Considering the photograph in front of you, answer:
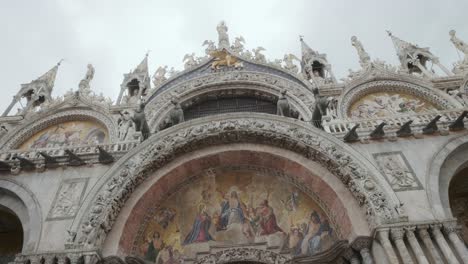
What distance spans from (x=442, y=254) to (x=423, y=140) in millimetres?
3275

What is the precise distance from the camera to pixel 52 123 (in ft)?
45.7

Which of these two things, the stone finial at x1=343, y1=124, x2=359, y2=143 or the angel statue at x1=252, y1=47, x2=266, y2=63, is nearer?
the stone finial at x1=343, y1=124, x2=359, y2=143

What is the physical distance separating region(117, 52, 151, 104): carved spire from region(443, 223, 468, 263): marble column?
1246cm

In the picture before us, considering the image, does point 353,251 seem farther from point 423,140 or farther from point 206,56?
point 206,56

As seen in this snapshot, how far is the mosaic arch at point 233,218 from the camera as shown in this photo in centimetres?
891

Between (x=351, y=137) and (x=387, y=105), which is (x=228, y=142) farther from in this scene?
(x=387, y=105)

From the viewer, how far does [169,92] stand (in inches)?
586

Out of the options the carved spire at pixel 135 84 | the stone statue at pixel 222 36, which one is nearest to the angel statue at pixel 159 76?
the carved spire at pixel 135 84

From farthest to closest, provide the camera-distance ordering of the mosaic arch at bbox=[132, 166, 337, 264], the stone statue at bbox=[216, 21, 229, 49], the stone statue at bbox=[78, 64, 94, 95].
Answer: the stone statue at bbox=[216, 21, 229, 49], the stone statue at bbox=[78, 64, 94, 95], the mosaic arch at bbox=[132, 166, 337, 264]

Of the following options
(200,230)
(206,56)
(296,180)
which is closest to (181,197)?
(200,230)

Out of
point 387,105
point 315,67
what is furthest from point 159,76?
point 387,105

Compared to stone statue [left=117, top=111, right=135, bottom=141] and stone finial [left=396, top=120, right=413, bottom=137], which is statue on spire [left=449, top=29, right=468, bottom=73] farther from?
stone statue [left=117, top=111, right=135, bottom=141]

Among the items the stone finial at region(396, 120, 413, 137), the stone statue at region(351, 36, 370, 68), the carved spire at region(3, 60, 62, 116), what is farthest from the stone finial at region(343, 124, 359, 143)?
the carved spire at region(3, 60, 62, 116)

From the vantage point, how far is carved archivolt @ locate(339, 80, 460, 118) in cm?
1300
